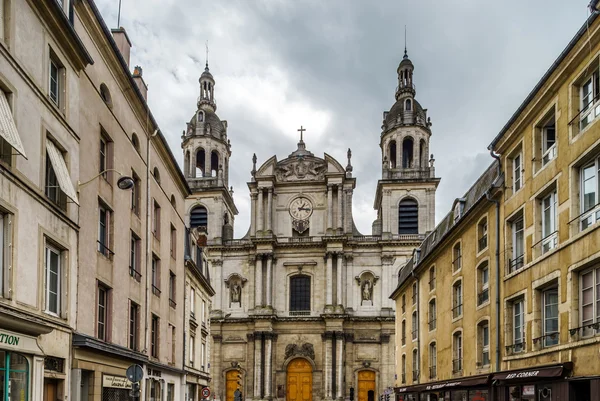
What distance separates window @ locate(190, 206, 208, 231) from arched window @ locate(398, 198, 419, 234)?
54.9 feet

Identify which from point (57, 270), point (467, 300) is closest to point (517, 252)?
point (467, 300)

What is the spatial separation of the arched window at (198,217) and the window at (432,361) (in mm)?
32985

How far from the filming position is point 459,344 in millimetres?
25703

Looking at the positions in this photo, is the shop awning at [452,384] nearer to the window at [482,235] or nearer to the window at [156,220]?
the window at [482,235]

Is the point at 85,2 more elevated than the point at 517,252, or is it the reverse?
the point at 85,2

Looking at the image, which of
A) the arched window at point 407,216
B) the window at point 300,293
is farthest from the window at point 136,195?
the arched window at point 407,216

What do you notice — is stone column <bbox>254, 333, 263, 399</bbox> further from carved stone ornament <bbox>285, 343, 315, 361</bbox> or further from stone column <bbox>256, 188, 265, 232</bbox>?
stone column <bbox>256, 188, 265, 232</bbox>

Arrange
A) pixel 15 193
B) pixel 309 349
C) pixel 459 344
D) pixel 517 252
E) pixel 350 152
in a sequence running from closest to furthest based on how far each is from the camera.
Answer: pixel 15 193, pixel 517 252, pixel 459 344, pixel 309 349, pixel 350 152

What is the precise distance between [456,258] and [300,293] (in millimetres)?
32640

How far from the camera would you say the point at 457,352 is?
25.8 m

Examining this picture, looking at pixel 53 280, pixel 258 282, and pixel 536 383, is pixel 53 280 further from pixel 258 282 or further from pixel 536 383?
pixel 258 282

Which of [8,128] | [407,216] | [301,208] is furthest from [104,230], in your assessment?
[407,216]

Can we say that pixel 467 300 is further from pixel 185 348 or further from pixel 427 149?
pixel 427 149

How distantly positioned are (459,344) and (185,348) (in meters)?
12.3
